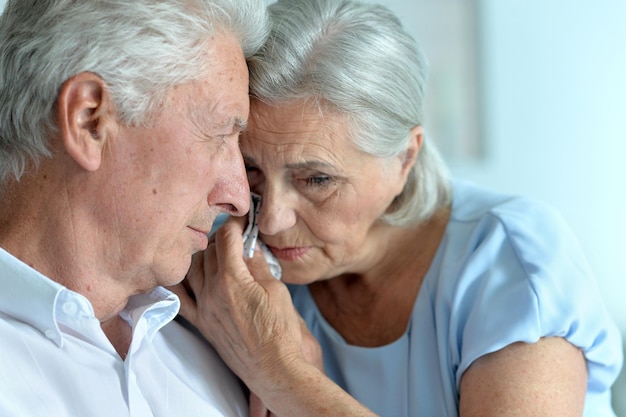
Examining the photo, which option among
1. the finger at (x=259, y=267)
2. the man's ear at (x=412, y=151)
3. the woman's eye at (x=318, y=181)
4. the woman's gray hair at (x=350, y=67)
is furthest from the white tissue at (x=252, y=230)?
the man's ear at (x=412, y=151)

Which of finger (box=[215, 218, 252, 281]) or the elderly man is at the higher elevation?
the elderly man

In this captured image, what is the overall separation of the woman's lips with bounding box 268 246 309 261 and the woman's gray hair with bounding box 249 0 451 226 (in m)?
0.28

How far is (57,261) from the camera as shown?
1447mm

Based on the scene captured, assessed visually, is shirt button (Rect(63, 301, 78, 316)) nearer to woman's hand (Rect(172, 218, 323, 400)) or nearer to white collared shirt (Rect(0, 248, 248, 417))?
white collared shirt (Rect(0, 248, 248, 417))

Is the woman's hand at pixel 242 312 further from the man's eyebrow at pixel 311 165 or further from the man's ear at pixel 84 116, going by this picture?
the man's ear at pixel 84 116

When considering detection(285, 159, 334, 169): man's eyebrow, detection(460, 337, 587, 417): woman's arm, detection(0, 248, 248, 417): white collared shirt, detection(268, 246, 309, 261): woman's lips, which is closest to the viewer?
detection(0, 248, 248, 417): white collared shirt

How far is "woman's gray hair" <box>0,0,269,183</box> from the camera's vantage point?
4.58 ft

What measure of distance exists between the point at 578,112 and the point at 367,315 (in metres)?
Result: 2.45

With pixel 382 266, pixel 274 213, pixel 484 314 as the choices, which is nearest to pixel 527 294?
pixel 484 314

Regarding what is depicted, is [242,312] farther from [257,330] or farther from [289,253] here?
[289,253]

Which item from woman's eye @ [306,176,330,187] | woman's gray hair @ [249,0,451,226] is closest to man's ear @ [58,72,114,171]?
woman's gray hair @ [249,0,451,226]

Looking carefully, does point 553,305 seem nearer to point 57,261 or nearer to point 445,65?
point 57,261

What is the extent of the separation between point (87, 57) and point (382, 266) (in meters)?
0.97

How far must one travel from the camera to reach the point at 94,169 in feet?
4.63
